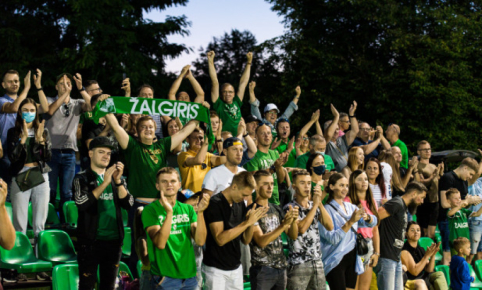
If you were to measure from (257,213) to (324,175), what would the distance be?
3.28 m

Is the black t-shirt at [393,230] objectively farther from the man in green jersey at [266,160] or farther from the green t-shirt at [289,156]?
the green t-shirt at [289,156]

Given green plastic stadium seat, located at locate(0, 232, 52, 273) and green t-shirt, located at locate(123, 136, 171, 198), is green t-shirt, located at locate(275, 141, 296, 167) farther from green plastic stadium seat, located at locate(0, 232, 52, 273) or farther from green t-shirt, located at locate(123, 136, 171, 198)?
green plastic stadium seat, located at locate(0, 232, 52, 273)

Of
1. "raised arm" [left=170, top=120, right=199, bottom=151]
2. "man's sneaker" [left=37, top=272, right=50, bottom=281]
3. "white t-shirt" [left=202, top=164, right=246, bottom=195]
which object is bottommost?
"man's sneaker" [left=37, top=272, right=50, bottom=281]

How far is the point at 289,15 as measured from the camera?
25156mm

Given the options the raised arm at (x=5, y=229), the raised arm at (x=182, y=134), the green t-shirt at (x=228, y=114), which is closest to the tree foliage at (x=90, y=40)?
the green t-shirt at (x=228, y=114)

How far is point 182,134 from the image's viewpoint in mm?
7098

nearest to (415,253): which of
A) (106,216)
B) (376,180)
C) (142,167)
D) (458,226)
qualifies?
(376,180)

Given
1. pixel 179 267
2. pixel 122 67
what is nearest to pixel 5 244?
pixel 179 267

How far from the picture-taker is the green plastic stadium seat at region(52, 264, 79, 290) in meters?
6.07

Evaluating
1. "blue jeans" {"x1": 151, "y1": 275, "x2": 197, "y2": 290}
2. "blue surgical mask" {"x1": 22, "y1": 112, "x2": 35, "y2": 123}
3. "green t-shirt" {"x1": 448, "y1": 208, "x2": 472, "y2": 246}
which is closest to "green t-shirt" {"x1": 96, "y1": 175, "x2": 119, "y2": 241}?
"blue jeans" {"x1": 151, "y1": 275, "x2": 197, "y2": 290}

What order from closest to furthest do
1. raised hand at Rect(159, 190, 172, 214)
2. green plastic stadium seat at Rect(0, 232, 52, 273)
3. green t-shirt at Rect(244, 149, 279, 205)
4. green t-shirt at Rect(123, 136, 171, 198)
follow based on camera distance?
1. raised hand at Rect(159, 190, 172, 214)
2. green t-shirt at Rect(123, 136, 171, 198)
3. green plastic stadium seat at Rect(0, 232, 52, 273)
4. green t-shirt at Rect(244, 149, 279, 205)

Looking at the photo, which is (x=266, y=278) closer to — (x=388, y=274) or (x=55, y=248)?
(x=388, y=274)

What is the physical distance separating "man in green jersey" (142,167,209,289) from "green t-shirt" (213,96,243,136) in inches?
154

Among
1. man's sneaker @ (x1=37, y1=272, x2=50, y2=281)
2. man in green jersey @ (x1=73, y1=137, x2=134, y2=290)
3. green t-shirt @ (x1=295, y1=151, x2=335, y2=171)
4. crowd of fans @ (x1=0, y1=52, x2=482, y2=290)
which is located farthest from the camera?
green t-shirt @ (x1=295, y1=151, x2=335, y2=171)
